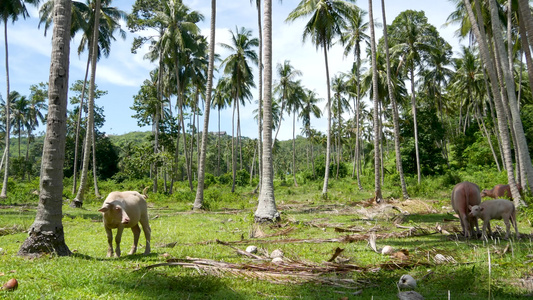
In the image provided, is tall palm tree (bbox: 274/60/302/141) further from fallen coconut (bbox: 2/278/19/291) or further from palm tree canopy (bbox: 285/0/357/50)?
fallen coconut (bbox: 2/278/19/291)

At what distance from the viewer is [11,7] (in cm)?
2375

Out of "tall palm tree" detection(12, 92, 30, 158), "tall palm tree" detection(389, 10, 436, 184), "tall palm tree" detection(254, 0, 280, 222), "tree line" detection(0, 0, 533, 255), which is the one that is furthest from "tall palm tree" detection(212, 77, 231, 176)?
"tall palm tree" detection(12, 92, 30, 158)

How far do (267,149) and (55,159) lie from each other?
733cm

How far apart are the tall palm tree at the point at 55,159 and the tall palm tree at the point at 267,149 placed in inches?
259

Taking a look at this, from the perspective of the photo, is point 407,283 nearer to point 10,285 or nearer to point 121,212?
point 121,212

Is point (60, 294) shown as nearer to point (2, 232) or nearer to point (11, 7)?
point (2, 232)

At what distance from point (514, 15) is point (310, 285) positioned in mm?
23933

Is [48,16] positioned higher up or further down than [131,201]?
higher up

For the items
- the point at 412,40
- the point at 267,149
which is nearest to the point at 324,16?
the point at 412,40

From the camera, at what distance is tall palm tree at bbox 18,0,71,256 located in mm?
5836

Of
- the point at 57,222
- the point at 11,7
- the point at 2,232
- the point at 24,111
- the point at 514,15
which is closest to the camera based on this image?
the point at 57,222

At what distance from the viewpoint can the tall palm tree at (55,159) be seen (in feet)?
19.1

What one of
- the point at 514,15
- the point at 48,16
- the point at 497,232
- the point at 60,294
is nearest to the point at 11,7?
the point at 48,16

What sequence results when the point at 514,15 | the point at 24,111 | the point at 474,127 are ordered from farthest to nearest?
the point at 24,111 → the point at 474,127 → the point at 514,15
